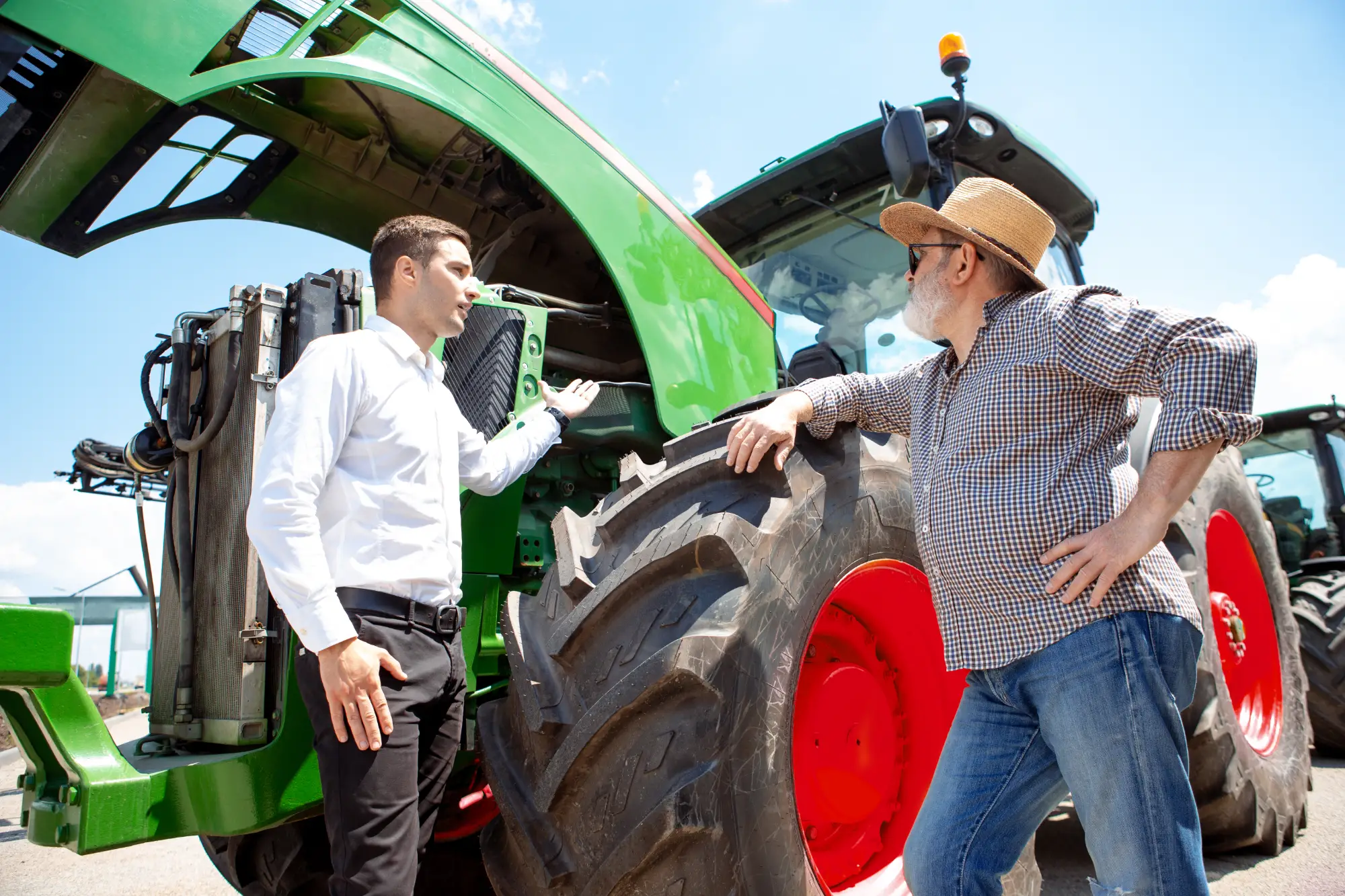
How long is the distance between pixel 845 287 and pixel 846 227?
23 centimetres

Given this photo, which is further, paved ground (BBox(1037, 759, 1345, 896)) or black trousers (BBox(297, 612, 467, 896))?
paved ground (BBox(1037, 759, 1345, 896))

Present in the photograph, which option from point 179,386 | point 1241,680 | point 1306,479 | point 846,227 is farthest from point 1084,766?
point 1306,479

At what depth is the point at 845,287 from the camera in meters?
3.56

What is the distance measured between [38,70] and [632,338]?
162 centimetres

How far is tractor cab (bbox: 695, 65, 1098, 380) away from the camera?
3412 mm

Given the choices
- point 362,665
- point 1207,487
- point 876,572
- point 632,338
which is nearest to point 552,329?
point 632,338

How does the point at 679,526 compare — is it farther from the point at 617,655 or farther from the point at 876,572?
the point at 876,572

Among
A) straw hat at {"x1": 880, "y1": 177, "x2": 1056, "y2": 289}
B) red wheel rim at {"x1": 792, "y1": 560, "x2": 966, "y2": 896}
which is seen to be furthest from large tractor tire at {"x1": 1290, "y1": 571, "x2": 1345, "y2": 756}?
straw hat at {"x1": 880, "y1": 177, "x2": 1056, "y2": 289}

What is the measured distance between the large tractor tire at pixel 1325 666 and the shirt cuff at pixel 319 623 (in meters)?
5.83

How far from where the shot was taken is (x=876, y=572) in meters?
2.26

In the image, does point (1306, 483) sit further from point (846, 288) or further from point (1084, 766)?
point (1084, 766)

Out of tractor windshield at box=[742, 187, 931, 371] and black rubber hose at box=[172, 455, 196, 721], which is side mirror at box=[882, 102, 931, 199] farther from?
black rubber hose at box=[172, 455, 196, 721]

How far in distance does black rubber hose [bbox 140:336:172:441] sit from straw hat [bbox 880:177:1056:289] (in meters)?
1.79

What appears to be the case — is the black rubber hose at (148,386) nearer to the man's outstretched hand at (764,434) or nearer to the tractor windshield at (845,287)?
the man's outstretched hand at (764,434)
